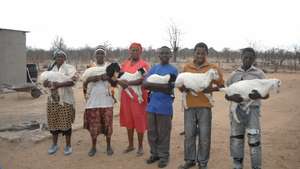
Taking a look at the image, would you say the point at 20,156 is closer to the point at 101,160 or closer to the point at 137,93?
the point at 101,160

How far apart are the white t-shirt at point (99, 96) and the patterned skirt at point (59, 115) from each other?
394mm

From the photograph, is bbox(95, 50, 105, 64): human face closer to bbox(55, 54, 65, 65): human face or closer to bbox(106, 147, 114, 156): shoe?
bbox(55, 54, 65, 65): human face

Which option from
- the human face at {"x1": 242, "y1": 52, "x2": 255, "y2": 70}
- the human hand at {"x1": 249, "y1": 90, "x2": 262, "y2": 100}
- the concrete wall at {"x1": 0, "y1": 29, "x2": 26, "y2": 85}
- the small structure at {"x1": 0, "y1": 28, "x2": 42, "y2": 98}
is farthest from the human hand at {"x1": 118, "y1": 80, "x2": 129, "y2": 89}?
the concrete wall at {"x1": 0, "y1": 29, "x2": 26, "y2": 85}

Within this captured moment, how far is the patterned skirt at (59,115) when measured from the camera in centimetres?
590

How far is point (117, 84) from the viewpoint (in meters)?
5.76

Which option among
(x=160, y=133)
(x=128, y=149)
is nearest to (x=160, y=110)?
(x=160, y=133)

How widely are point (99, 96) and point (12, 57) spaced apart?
12.3 metres

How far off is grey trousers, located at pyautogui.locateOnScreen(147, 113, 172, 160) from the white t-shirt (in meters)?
0.81

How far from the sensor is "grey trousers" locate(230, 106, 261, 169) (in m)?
4.50

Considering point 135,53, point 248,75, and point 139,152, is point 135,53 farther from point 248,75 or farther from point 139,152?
point 248,75

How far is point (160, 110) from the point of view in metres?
5.20

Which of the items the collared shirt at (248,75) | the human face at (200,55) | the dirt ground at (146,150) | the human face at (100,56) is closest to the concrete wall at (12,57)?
the dirt ground at (146,150)

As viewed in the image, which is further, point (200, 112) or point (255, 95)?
point (200, 112)

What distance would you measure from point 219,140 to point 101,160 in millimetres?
2291
